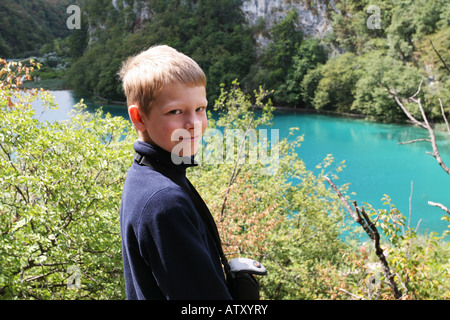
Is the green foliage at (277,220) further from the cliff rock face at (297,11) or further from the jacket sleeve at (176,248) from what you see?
the cliff rock face at (297,11)

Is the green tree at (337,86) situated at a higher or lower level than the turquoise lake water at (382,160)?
higher

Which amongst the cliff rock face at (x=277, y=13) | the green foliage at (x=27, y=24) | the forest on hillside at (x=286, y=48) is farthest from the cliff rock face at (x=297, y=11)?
the green foliage at (x=27, y=24)

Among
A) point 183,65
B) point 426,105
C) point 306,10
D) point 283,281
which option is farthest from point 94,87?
point 183,65

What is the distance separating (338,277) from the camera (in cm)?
587

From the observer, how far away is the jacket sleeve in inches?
25.1

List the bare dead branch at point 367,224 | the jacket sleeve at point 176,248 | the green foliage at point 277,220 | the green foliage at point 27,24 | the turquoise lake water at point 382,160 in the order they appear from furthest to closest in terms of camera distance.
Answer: the green foliage at point 27,24 < the turquoise lake water at point 382,160 < the green foliage at point 277,220 < the bare dead branch at point 367,224 < the jacket sleeve at point 176,248

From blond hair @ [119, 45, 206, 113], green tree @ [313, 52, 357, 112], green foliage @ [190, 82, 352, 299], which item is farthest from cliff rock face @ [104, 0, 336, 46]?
blond hair @ [119, 45, 206, 113]

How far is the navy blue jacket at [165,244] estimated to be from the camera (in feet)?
2.10

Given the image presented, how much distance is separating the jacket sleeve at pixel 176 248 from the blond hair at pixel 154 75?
0.61 feet

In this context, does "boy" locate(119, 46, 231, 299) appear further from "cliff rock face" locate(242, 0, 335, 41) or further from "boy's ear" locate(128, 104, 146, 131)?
"cliff rock face" locate(242, 0, 335, 41)

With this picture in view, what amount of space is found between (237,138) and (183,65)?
28.3 ft

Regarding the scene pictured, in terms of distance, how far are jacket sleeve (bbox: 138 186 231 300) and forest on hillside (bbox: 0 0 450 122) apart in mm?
22559

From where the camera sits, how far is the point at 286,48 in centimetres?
3519

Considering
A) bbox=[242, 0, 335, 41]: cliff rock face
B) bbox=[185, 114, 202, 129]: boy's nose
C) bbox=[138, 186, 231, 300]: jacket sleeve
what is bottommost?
bbox=[138, 186, 231, 300]: jacket sleeve
